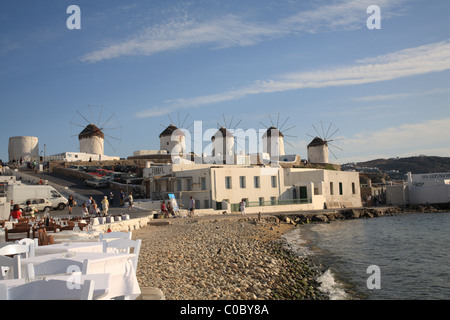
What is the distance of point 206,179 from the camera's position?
33.0m

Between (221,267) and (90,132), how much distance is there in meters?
63.7

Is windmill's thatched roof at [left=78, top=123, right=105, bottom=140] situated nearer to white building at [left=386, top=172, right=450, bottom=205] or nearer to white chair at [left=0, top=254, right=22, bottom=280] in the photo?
white building at [left=386, top=172, right=450, bottom=205]

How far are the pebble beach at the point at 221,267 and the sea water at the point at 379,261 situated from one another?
3.05 feet

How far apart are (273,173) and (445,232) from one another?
48.3ft

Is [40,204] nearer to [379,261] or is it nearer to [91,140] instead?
[379,261]

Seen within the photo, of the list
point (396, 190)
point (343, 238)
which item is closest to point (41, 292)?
point (343, 238)

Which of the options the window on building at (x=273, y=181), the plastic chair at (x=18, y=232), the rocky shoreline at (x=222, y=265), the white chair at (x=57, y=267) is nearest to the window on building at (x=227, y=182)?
the window on building at (x=273, y=181)

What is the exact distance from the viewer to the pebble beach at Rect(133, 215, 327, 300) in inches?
359

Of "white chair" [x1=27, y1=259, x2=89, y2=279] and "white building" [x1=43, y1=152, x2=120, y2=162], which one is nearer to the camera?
"white chair" [x1=27, y1=259, x2=89, y2=279]

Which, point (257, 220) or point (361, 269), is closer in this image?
point (361, 269)

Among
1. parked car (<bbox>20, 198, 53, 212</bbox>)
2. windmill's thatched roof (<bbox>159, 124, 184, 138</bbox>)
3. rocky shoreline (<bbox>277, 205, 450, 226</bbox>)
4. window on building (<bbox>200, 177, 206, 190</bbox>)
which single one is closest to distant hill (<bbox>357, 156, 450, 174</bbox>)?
rocky shoreline (<bbox>277, 205, 450, 226</bbox>)

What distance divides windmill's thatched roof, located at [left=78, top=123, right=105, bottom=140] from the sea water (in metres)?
52.5

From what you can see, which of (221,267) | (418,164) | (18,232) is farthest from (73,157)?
(418,164)
